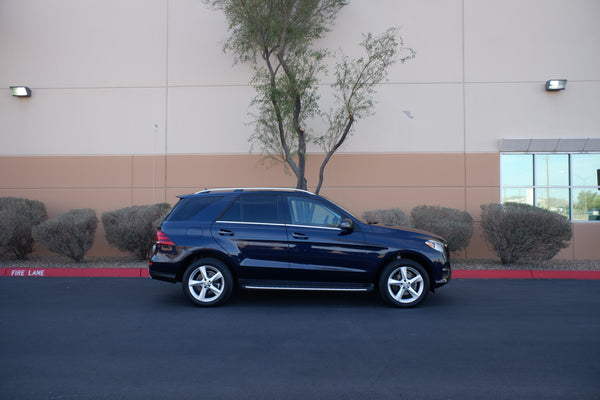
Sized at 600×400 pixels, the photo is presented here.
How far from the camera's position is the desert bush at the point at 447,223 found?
10.8 metres

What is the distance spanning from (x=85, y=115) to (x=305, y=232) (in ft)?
29.4

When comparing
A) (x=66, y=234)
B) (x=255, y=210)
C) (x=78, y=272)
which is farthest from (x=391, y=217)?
(x=66, y=234)

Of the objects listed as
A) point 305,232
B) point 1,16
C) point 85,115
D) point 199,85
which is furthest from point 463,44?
point 1,16

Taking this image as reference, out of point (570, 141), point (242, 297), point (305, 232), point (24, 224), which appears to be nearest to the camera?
point (305, 232)

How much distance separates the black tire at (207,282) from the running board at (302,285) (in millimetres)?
266

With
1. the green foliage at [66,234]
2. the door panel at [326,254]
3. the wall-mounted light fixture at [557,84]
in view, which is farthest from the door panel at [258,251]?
the wall-mounted light fixture at [557,84]

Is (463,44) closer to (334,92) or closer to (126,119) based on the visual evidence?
(334,92)

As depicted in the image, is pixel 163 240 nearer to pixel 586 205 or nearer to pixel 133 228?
pixel 133 228

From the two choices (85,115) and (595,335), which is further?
(85,115)

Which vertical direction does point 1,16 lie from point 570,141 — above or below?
above

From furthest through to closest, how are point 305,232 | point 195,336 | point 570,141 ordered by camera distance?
point 570,141 < point 305,232 < point 195,336

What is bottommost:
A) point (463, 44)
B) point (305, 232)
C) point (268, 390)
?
point (268, 390)

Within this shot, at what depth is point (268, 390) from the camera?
13.7 feet

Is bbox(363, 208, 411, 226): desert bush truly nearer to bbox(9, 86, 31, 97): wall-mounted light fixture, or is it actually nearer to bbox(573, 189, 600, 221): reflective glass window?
bbox(573, 189, 600, 221): reflective glass window
